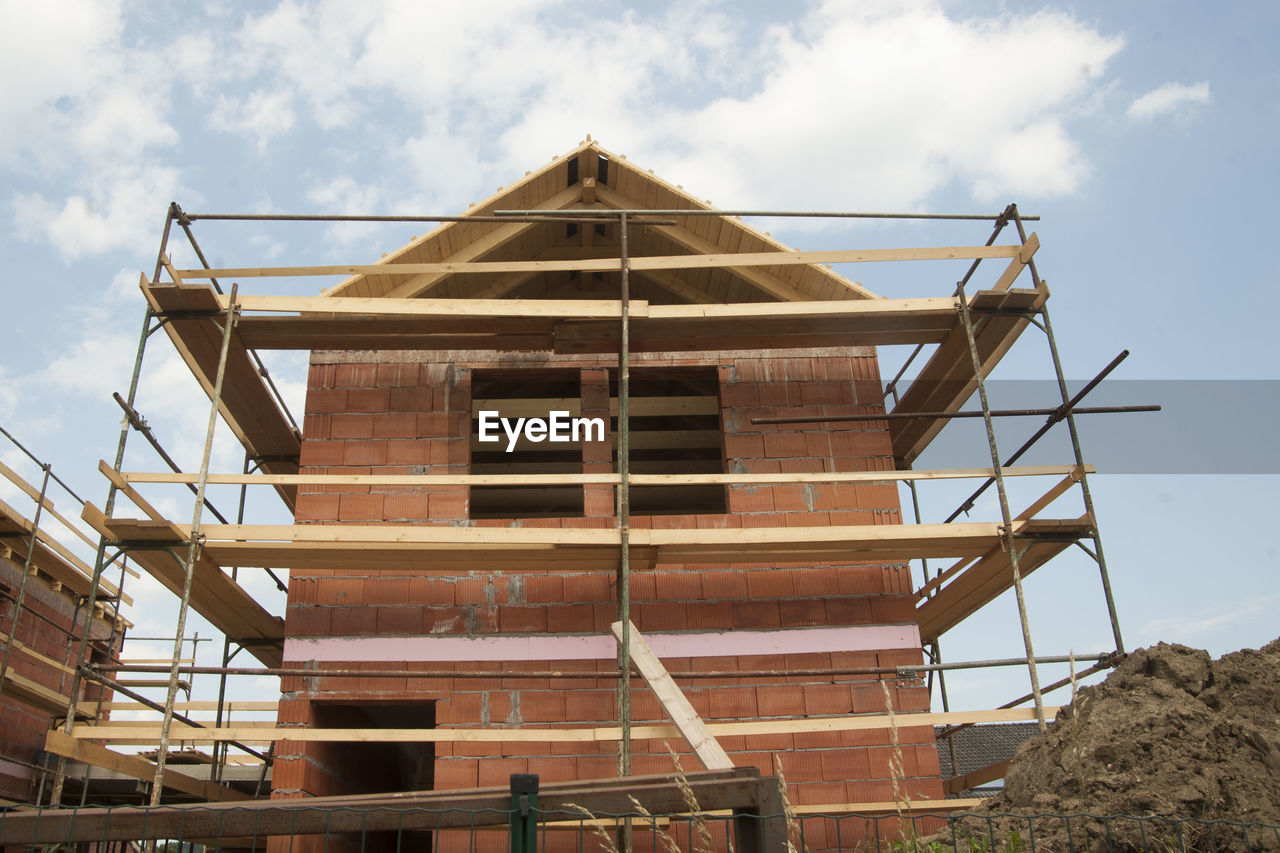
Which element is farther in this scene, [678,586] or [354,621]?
[678,586]

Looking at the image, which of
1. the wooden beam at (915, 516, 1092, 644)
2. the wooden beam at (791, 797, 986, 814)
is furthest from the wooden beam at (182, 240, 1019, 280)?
the wooden beam at (791, 797, 986, 814)

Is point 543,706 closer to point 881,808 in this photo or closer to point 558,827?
point 558,827

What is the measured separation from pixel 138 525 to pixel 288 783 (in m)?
2.44

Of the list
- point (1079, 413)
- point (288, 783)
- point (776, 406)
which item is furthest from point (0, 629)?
point (1079, 413)

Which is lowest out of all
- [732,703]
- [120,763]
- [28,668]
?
[120,763]

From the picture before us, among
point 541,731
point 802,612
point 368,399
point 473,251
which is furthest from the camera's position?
point 473,251

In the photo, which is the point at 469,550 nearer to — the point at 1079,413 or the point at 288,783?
the point at 288,783

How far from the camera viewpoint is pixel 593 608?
903cm

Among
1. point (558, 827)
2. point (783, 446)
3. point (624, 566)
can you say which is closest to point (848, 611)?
point (783, 446)

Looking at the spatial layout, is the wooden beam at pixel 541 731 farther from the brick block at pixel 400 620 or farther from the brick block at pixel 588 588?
the brick block at pixel 588 588

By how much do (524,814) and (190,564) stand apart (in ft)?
15.6

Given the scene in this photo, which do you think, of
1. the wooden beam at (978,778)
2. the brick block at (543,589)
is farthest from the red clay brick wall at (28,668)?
the wooden beam at (978,778)

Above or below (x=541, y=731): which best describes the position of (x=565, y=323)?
above

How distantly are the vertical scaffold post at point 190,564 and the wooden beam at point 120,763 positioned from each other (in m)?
0.30
